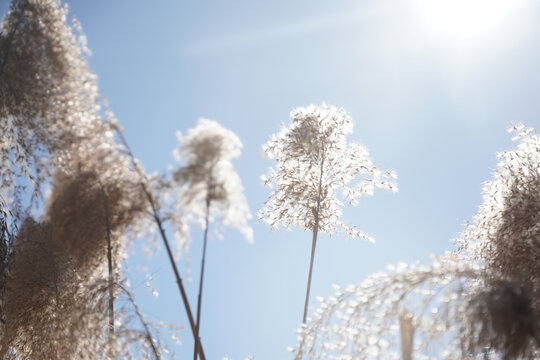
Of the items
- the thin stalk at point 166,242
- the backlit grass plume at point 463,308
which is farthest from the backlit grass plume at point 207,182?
the backlit grass plume at point 463,308

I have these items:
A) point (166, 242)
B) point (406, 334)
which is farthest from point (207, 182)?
point (406, 334)

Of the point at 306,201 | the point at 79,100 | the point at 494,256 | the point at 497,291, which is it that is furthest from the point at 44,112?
the point at 494,256

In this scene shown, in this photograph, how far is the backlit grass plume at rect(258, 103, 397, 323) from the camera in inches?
123

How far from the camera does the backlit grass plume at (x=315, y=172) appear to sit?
123 inches

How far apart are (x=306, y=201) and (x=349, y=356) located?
5.12ft

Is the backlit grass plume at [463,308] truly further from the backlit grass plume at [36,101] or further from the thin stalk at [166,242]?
the backlit grass plume at [36,101]

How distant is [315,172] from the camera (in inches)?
127

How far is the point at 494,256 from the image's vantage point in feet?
7.67

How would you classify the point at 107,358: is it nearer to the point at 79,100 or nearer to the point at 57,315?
the point at 57,315

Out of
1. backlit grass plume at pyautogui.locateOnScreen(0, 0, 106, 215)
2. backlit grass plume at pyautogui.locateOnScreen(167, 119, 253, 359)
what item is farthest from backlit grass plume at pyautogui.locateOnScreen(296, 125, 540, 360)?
backlit grass plume at pyautogui.locateOnScreen(0, 0, 106, 215)

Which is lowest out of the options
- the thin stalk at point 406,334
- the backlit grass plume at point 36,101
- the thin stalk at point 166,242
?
the thin stalk at point 406,334

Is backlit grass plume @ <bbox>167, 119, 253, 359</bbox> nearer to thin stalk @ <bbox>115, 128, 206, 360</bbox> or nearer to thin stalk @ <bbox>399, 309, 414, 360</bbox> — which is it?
thin stalk @ <bbox>115, 128, 206, 360</bbox>

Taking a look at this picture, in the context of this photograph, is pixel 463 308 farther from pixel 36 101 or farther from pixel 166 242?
pixel 36 101

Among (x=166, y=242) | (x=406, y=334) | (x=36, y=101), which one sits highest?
(x=36, y=101)
